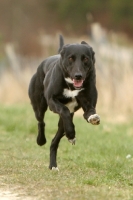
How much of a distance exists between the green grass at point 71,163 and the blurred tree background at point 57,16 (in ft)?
68.5

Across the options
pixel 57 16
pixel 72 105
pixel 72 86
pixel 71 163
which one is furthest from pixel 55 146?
pixel 57 16

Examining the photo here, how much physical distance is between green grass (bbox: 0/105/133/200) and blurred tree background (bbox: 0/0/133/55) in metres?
20.9

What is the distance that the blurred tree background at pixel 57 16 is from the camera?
114 ft

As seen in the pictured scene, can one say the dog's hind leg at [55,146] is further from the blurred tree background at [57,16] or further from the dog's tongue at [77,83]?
the blurred tree background at [57,16]

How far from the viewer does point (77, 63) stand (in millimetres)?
6891

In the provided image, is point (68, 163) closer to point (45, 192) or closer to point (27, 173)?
point (27, 173)

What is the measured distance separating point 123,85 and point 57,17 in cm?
2533

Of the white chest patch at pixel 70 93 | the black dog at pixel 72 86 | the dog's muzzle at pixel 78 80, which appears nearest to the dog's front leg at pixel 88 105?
the black dog at pixel 72 86

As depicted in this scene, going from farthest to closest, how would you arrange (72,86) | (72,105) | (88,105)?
(72,105) → (88,105) → (72,86)

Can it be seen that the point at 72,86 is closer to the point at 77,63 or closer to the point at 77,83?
the point at 77,83

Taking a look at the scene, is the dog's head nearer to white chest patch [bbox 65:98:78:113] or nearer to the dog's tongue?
the dog's tongue

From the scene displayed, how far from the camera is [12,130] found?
1139cm

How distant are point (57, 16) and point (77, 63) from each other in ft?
108

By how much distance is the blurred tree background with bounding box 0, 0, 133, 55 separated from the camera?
114 ft
